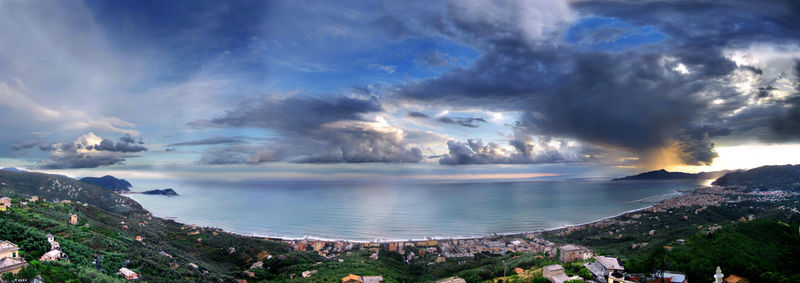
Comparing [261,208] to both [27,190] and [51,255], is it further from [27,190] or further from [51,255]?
[51,255]

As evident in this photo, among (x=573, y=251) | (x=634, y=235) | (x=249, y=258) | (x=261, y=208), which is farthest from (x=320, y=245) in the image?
(x=261, y=208)

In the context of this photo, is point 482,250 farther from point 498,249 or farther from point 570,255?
point 570,255

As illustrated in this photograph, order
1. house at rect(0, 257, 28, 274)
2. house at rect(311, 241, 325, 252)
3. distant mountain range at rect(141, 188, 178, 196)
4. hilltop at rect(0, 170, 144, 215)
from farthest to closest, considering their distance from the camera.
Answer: distant mountain range at rect(141, 188, 178, 196)
hilltop at rect(0, 170, 144, 215)
house at rect(311, 241, 325, 252)
house at rect(0, 257, 28, 274)

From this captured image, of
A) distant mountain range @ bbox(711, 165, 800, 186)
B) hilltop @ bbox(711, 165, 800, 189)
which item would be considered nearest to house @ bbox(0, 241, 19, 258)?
hilltop @ bbox(711, 165, 800, 189)

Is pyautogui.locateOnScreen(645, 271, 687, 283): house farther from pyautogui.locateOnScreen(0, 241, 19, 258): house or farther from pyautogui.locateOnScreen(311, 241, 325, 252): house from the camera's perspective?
pyautogui.locateOnScreen(0, 241, 19, 258): house

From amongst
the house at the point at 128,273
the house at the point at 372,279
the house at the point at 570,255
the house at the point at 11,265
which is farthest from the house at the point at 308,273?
the house at the point at 570,255

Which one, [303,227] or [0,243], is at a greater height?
[0,243]
